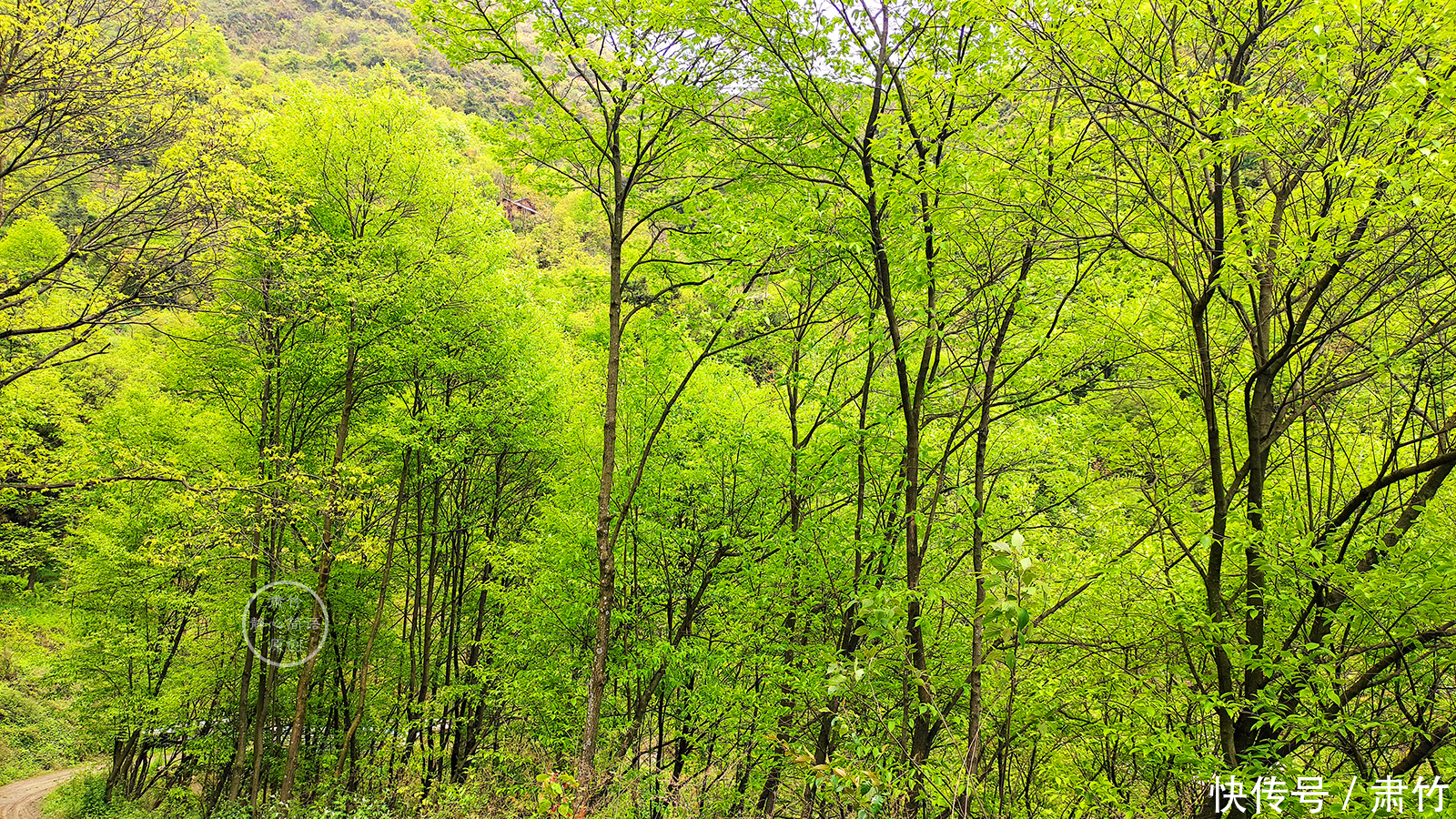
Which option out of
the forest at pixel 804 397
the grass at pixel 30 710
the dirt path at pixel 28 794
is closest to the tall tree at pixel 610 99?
the forest at pixel 804 397

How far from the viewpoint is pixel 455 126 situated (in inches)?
545

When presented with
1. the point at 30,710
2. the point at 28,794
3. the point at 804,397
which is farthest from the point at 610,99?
the point at 30,710

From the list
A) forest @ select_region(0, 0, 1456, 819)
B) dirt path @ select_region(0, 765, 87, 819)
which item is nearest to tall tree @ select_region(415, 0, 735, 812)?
forest @ select_region(0, 0, 1456, 819)

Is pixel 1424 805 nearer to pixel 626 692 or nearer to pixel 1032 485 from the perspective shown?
pixel 1032 485

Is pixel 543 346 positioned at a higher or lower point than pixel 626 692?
higher

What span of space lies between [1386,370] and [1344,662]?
1.90 m

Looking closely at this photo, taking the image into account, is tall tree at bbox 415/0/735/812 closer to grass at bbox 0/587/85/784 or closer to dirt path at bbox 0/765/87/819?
grass at bbox 0/587/85/784

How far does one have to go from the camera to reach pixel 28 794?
1883 cm

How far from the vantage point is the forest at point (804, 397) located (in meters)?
4.03

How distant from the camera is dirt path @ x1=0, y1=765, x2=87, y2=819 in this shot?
17.1 metres

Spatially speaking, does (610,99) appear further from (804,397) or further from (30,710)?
(30,710)

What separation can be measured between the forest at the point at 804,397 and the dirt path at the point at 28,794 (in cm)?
249

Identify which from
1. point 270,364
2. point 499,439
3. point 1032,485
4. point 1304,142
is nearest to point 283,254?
point 270,364

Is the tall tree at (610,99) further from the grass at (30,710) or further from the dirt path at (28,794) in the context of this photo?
the dirt path at (28,794)
